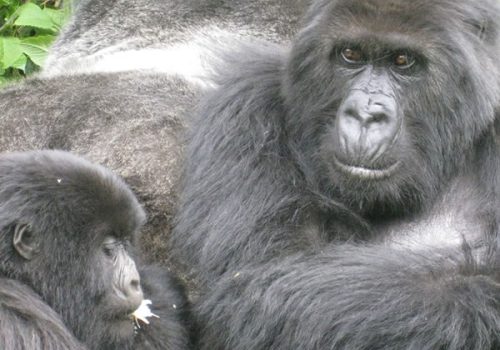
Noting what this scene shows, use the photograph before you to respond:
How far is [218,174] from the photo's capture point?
12.9ft

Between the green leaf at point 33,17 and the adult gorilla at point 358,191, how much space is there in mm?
2396

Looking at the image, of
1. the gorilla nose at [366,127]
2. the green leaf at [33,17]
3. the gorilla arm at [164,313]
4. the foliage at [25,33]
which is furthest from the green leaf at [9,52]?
the gorilla nose at [366,127]

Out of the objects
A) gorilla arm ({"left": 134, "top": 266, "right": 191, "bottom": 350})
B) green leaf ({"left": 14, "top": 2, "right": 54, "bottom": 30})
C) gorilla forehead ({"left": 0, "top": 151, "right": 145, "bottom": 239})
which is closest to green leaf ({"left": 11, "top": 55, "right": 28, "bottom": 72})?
green leaf ({"left": 14, "top": 2, "right": 54, "bottom": 30})

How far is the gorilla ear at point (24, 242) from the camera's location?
352cm

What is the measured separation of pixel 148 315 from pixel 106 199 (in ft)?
1.39

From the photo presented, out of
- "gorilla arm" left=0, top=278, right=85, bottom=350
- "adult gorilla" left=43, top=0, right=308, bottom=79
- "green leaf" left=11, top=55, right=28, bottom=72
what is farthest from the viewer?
"green leaf" left=11, top=55, right=28, bottom=72

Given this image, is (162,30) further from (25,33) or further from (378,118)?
(378,118)

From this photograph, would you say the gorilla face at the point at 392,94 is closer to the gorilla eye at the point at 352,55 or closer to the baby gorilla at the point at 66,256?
the gorilla eye at the point at 352,55

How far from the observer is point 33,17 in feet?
20.5

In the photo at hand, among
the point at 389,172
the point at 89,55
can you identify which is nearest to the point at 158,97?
the point at 89,55

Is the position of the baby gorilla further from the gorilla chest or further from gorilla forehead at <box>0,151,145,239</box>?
the gorilla chest

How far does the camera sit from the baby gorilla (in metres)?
3.48

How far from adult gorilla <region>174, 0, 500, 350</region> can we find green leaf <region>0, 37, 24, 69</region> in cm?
232

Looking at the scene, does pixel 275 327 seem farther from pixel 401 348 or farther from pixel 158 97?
pixel 158 97
